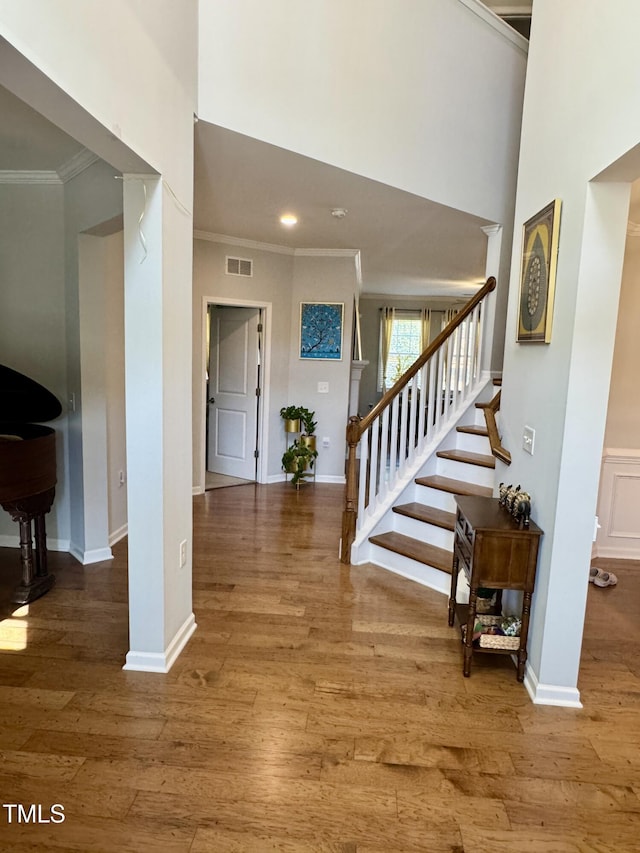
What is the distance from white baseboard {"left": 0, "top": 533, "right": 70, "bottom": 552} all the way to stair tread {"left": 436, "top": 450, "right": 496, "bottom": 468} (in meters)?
2.95

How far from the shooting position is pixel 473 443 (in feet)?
12.5

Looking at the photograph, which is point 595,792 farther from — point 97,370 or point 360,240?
point 360,240

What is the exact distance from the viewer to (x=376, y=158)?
3146 millimetres

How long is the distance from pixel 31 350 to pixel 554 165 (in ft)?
11.4

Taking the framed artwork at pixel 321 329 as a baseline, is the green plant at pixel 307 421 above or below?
below

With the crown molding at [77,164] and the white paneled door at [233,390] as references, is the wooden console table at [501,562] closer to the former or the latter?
the crown molding at [77,164]

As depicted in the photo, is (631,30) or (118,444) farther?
Answer: (118,444)

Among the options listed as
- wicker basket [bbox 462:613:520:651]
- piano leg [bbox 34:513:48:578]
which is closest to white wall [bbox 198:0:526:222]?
piano leg [bbox 34:513:48:578]

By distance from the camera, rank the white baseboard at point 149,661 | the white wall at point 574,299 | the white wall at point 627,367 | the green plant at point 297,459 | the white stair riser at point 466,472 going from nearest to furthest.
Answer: the white wall at point 574,299, the white baseboard at point 149,661, the white stair riser at point 466,472, the white wall at point 627,367, the green plant at point 297,459

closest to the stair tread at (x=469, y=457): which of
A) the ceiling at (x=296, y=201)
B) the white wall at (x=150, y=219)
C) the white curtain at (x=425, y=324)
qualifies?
the ceiling at (x=296, y=201)

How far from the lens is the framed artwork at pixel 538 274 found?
2176 mm

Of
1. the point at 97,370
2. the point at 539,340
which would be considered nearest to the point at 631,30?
the point at 539,340

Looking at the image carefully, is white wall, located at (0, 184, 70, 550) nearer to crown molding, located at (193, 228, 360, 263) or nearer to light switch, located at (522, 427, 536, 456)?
crown molding, located at (193, 228, 360, 263)

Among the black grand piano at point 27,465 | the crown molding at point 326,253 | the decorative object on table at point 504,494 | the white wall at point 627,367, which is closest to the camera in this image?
the decorative object on table at point 504,494
